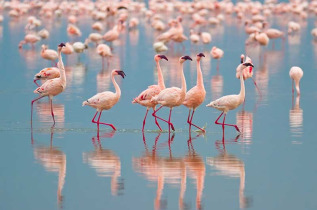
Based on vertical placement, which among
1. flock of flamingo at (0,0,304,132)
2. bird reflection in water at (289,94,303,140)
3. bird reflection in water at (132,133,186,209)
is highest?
flock of flamingo at (0,0,304,132)

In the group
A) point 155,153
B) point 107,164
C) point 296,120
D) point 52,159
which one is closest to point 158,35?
point 296,120

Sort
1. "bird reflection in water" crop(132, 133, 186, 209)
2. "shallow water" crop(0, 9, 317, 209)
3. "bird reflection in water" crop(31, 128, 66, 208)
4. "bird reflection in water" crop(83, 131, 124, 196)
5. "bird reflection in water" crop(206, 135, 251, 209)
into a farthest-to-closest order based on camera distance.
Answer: "bird reflection in water" crop(31, 128, 66, 208) → "bird reflection in water" crop(206, 135, 251, 209) → "bird reflection in water" crop(83, 131, 124, 196) → "bird reflection in water" crop(132, 133, 186, 209) → "shallow water" crop(0, 9, 317, 209)

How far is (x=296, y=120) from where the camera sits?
14.2 m

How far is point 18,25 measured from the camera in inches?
1574

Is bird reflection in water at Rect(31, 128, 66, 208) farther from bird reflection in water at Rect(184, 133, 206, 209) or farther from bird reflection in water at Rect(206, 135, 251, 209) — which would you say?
bird reflection in water at Rect(206, 135, 251, 209)

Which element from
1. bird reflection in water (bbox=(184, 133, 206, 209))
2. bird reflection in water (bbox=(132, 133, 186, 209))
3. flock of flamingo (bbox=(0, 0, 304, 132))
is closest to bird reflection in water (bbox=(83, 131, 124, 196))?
bird reflection in water (bbox=(132, 133, 186, 209))

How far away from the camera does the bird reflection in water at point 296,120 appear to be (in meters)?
13.1

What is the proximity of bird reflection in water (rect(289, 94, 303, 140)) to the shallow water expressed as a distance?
0.6 inches

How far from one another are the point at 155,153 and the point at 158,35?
2285 cm

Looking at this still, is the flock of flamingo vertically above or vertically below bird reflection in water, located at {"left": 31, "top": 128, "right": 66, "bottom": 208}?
above

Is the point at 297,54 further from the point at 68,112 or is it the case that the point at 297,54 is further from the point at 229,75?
the point at 68,112

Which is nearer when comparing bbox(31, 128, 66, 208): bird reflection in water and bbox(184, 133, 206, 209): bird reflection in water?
bbox(184, 133, 206, 209): bird reflection in water

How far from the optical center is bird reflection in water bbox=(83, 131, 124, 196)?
979 centimetres

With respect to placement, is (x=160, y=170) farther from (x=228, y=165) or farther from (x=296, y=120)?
(x=296, y=120)
